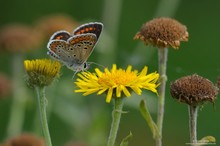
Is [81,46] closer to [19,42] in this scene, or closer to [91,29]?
[91,29]

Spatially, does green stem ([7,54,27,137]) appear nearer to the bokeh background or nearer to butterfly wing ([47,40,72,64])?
the bokeh background

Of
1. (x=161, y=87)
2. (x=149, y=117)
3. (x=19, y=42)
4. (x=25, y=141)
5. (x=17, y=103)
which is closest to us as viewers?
(x=149, y=117)

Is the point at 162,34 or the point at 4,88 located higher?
the point at 4,88

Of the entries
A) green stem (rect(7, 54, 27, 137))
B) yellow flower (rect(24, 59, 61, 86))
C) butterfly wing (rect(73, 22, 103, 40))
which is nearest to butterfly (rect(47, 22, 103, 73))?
butterfly wing (rect(73, 22, 103, 40))

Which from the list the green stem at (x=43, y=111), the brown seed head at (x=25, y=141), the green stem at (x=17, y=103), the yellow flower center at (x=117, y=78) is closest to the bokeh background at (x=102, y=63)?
the green stem at (x=17, y=103)

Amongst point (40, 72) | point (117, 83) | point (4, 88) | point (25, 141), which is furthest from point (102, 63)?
point (117, 83)

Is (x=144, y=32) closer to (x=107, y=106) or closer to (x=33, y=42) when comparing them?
(x=33, y=42)
